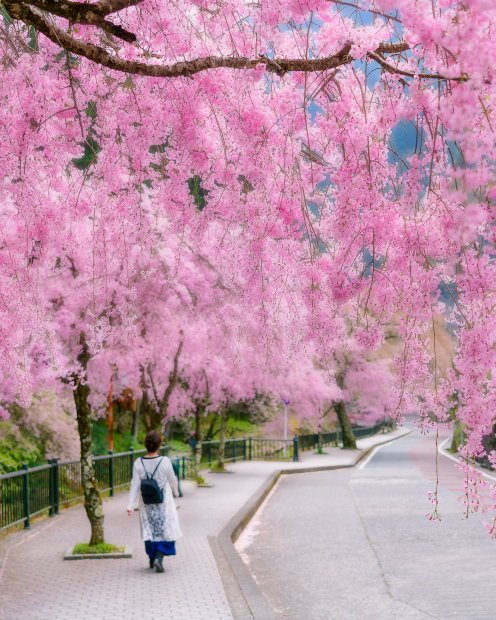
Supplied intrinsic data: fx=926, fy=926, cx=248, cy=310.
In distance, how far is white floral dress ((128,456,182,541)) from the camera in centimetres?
1157

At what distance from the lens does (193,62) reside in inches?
221

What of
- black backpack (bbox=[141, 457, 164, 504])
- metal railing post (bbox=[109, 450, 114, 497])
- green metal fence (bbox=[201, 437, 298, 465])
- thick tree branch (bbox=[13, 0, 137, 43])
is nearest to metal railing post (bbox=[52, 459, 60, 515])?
metal railing post (bbox=[109, 450, 114, 497])

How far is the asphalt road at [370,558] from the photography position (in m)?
9.93

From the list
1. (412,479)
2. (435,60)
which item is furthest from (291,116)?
(412,479)

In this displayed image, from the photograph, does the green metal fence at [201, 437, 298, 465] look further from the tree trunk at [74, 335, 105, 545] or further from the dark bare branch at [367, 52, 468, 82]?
the dark bare branch at [367, 52, 468, 82]

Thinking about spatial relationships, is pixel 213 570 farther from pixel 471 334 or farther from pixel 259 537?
pixel 471 334

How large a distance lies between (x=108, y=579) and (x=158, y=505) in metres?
1.15

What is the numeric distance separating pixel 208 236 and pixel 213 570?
20.8 feet

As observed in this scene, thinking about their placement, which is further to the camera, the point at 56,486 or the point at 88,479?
the point at 56,486

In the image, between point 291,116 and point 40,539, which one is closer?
point 291,116

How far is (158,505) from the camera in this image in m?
11.7

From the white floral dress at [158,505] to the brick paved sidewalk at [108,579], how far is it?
520mm

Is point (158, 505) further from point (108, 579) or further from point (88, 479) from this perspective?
point (88, 479)

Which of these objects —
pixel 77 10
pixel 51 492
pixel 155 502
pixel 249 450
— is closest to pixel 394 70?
pixel 77 10
